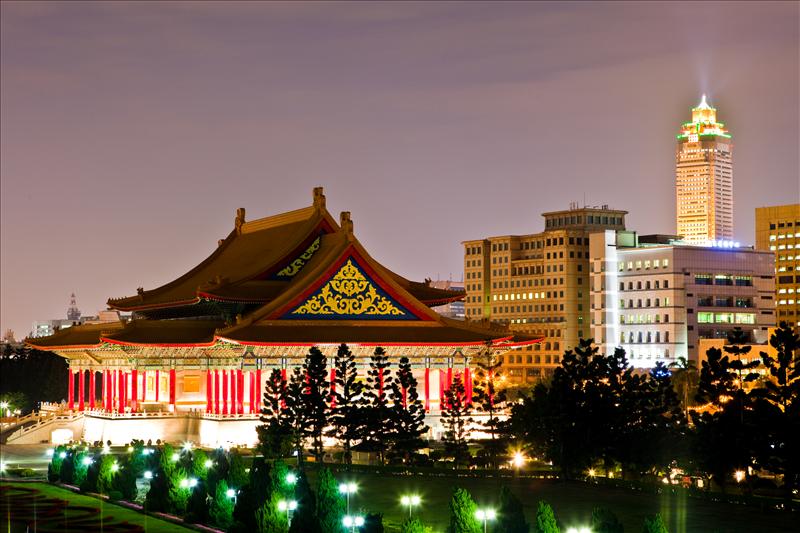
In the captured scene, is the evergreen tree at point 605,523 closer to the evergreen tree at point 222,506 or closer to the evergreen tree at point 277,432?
the evergreen tree at point 222,506

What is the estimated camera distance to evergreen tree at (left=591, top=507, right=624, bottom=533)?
41125 mm

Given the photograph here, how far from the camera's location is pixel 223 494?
5353 centimetres

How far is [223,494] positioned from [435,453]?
28.5 m

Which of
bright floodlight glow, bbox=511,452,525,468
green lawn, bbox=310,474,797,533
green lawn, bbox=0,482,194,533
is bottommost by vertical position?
green lawn, bbox=0,482,194,533

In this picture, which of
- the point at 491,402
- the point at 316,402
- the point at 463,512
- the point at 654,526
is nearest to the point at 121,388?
the point at 316,402

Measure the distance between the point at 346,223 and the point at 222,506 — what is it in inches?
1669

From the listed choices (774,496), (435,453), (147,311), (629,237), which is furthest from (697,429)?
(629,237)

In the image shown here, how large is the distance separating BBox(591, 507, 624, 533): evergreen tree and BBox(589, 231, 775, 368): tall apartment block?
145 meters

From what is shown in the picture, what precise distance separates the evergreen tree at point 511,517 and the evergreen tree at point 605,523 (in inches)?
134

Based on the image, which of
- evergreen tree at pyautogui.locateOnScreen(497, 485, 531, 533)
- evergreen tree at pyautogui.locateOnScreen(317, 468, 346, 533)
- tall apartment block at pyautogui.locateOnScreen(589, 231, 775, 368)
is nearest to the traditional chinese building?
evergreen tree at pyautogui.locateOnScreen(317, 468, 346, 533)

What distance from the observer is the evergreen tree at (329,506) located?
47.1 metres

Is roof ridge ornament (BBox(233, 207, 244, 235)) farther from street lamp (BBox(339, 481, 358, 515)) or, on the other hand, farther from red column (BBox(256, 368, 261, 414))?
street lamp (BBox(339, 481, 358, 515))

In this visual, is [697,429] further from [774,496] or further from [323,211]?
[323,211]

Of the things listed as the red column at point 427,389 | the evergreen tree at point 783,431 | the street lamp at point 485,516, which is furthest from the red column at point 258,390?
the street lamp at point 485,516
